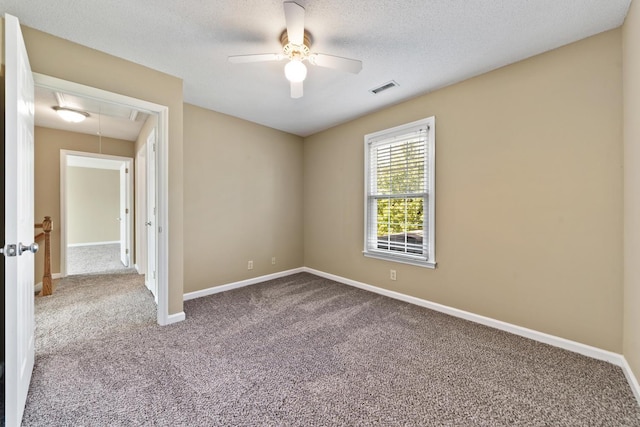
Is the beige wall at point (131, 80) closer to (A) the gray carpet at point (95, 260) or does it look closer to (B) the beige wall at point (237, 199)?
(B) the beige wall at point (237, 199)

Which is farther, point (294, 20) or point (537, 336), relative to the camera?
point (537, 336)

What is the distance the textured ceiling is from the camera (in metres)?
1.68

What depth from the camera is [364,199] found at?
11.8 ft

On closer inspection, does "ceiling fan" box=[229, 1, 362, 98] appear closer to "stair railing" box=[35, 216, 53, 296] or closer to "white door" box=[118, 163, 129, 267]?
"stair railing" box=[35, 216, 53, 296]

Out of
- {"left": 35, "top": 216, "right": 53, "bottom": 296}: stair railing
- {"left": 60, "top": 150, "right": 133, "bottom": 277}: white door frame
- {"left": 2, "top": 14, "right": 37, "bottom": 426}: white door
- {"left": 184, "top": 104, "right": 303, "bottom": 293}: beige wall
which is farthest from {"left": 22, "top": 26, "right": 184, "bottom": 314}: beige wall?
{"left": 60, "top": 150, "right": 133, "bottom": 277}: white door frame

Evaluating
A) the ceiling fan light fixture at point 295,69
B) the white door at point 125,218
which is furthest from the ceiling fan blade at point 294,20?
the white door at point 125,218

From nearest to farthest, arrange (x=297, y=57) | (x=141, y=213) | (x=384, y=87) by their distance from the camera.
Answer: (x=297, y=57)
(x=384, y=87)
(x=141, y=213)

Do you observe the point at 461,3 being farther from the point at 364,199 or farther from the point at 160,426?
the point at 160,426

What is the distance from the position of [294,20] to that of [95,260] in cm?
628

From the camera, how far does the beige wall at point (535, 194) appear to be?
1899 millimetres

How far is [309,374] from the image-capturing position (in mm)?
1768

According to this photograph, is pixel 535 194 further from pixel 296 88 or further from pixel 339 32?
pixel 296 88

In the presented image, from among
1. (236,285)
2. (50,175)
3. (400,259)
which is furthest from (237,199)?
(50,175)

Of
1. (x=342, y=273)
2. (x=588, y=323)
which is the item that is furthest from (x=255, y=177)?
(x=588, y=323)
